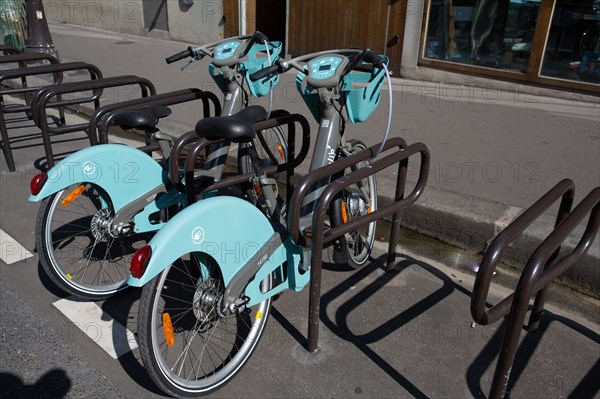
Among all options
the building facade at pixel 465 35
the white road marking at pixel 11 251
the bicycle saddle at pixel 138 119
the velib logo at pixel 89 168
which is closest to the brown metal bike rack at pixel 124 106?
the bicycle saddle at pixel 138 119

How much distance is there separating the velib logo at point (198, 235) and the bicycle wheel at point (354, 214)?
43.2 inches

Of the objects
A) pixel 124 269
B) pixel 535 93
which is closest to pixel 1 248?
pixel 124 269

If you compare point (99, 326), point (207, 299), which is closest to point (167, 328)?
point (207, 299)

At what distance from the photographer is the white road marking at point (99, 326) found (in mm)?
2850

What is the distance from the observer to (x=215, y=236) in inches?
96.2

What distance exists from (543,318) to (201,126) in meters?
2.29

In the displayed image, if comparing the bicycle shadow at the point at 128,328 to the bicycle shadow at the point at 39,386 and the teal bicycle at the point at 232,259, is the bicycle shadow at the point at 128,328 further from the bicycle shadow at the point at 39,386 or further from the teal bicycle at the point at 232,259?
the bicycle shadow at the point at 39,386

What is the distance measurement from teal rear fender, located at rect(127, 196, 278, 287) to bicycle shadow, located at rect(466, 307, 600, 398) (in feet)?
4.23

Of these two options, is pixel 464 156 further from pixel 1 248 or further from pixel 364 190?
pixel 1 248

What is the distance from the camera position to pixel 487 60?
7.89 meters

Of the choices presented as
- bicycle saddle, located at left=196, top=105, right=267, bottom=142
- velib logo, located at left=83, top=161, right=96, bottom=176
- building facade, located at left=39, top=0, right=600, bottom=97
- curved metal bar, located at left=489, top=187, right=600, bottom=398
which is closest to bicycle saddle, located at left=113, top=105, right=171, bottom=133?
velib logo, located at left=83, top=161, right=96, bottom=176

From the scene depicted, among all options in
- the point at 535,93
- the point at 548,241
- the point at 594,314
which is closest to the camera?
the point at 548,241

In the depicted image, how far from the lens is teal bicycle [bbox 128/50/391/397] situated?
7.59 ft

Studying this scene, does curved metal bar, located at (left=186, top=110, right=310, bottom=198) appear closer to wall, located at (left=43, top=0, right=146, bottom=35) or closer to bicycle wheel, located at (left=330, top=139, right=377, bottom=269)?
bicycle wheel, located at (left=330, top=139, right=377, bottom=269)
